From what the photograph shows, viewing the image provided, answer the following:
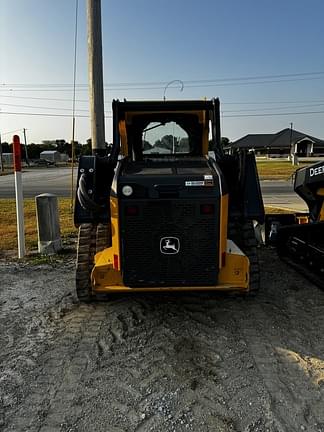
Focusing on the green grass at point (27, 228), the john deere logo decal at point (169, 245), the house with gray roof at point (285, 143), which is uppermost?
the house with gray roof at point (285, 143)

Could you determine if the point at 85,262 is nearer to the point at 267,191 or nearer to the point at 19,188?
the point at 19,188

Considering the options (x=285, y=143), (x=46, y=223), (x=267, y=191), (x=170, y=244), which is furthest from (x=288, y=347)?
(x=285, y=143)

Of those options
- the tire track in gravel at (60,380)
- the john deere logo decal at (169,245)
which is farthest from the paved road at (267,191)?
the tire track in gravel at (60,380)

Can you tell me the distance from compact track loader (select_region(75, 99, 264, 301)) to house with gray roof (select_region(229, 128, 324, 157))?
71.0m

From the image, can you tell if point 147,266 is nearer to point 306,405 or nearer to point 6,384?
point 6,384

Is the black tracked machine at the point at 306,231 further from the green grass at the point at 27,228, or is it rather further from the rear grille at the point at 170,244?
the green grass at the point at 27,228

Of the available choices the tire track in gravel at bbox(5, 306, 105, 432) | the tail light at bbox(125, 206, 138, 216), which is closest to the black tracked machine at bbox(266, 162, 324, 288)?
the tail light at bbox(125, 206, 138, 216)

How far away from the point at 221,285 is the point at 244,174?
4.05 feet

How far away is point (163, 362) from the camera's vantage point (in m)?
3.60

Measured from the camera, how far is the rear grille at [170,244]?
4.06 meters

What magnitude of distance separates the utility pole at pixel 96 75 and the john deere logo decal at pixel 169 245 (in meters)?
5.10

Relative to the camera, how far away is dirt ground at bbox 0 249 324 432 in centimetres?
286

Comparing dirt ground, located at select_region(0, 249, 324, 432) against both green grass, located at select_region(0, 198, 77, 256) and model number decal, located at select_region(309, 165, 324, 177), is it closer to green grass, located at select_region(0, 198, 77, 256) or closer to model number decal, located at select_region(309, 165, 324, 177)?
model number decal, located at select_region(309, 165, 324, 177)

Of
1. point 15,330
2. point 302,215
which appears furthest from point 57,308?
point 302,215
